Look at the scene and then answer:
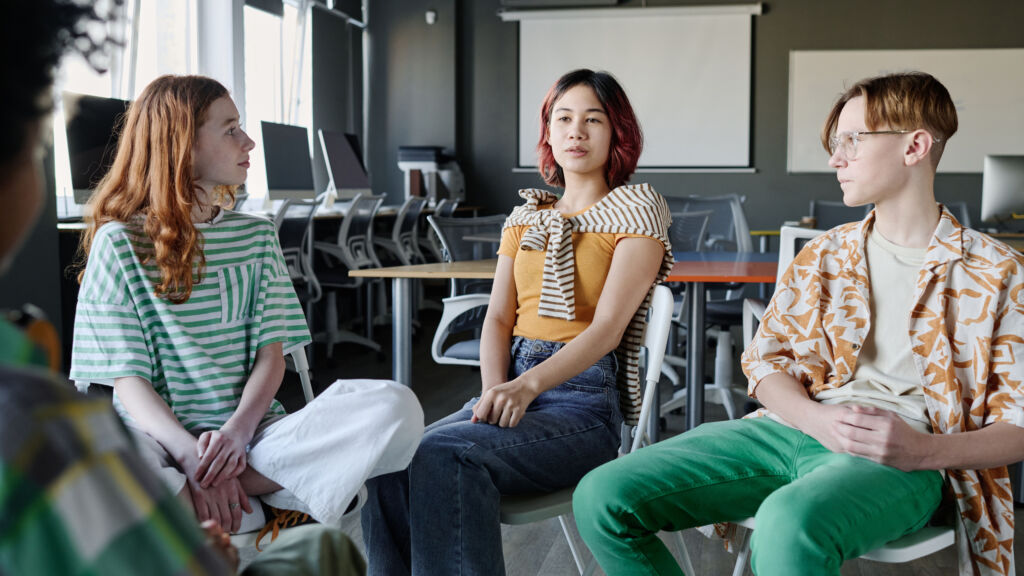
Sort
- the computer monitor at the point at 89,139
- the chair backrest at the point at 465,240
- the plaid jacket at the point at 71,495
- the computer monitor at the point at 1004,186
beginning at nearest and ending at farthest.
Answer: the plaid jacket at the point at 71,495 → the computer monitor at the point at 89,139 → the chair backrest at the point at 465,240 → the computer monitor at the point at 1004,186

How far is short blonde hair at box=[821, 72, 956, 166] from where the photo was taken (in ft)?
4.73

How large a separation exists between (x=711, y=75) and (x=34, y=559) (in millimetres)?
8299

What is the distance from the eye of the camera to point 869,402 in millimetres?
1388

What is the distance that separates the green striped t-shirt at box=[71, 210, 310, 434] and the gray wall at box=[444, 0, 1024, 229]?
7.05 metres

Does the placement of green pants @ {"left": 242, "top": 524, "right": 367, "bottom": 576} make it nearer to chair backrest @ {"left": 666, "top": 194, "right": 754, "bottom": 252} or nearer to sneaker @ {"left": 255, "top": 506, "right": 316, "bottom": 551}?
sneaker @ {"left": 255, "top": 506, "right": 316, "bottom": 551}

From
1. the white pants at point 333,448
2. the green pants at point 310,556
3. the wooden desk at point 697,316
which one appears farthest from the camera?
the wooden desk at point 697,316

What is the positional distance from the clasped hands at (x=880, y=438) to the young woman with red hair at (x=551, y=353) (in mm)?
420

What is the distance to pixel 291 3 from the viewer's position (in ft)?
23.7

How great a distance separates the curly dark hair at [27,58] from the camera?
0.37m

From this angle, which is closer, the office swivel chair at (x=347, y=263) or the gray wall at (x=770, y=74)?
the office swivel chair at (x=347, y=263)

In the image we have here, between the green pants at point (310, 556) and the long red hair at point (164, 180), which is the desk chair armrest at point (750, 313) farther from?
the green pants at point (310, 556)

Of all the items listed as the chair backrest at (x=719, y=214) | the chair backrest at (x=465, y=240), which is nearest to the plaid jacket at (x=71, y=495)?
the chair backrest at (x=465, y=240)

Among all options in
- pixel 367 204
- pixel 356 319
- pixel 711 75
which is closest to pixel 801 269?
pixel 356 319

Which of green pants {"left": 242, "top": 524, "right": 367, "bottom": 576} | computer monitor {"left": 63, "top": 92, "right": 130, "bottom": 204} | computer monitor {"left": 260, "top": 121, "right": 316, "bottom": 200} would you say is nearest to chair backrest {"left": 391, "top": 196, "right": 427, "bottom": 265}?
computer monitor {"left": 260, "top": 121, "right": 316, "bottom": 200}
